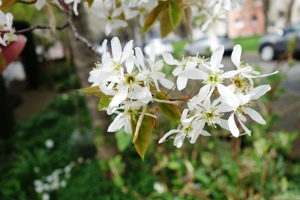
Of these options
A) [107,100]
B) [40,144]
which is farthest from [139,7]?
[40,144]

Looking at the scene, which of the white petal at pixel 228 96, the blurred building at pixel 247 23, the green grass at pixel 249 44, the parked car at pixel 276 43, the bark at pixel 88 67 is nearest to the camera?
the white petal at pixel 228 96

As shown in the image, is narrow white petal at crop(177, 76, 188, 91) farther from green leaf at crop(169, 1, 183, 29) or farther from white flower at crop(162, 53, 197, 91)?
green leaf at crop(169, 1, 183, 29)

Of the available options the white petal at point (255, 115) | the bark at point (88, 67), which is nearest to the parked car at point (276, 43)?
the bark at point (88, 67)

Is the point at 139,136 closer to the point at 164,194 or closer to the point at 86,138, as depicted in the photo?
the point at 164,194

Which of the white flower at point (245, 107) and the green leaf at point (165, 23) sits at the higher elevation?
the green leaf at point (165, 23)

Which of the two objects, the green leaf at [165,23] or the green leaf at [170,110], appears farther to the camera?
the green leaf at [165,23]

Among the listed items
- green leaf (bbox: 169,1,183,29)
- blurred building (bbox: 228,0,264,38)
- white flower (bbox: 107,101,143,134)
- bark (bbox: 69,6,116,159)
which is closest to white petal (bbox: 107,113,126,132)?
white flower (bbox: 107,101,143,134)

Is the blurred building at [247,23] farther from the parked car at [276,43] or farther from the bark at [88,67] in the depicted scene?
the bark at [88,67]

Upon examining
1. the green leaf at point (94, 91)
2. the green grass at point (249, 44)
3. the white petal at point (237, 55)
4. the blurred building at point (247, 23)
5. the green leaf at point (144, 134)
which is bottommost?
the blurred building at point (247, 23)
